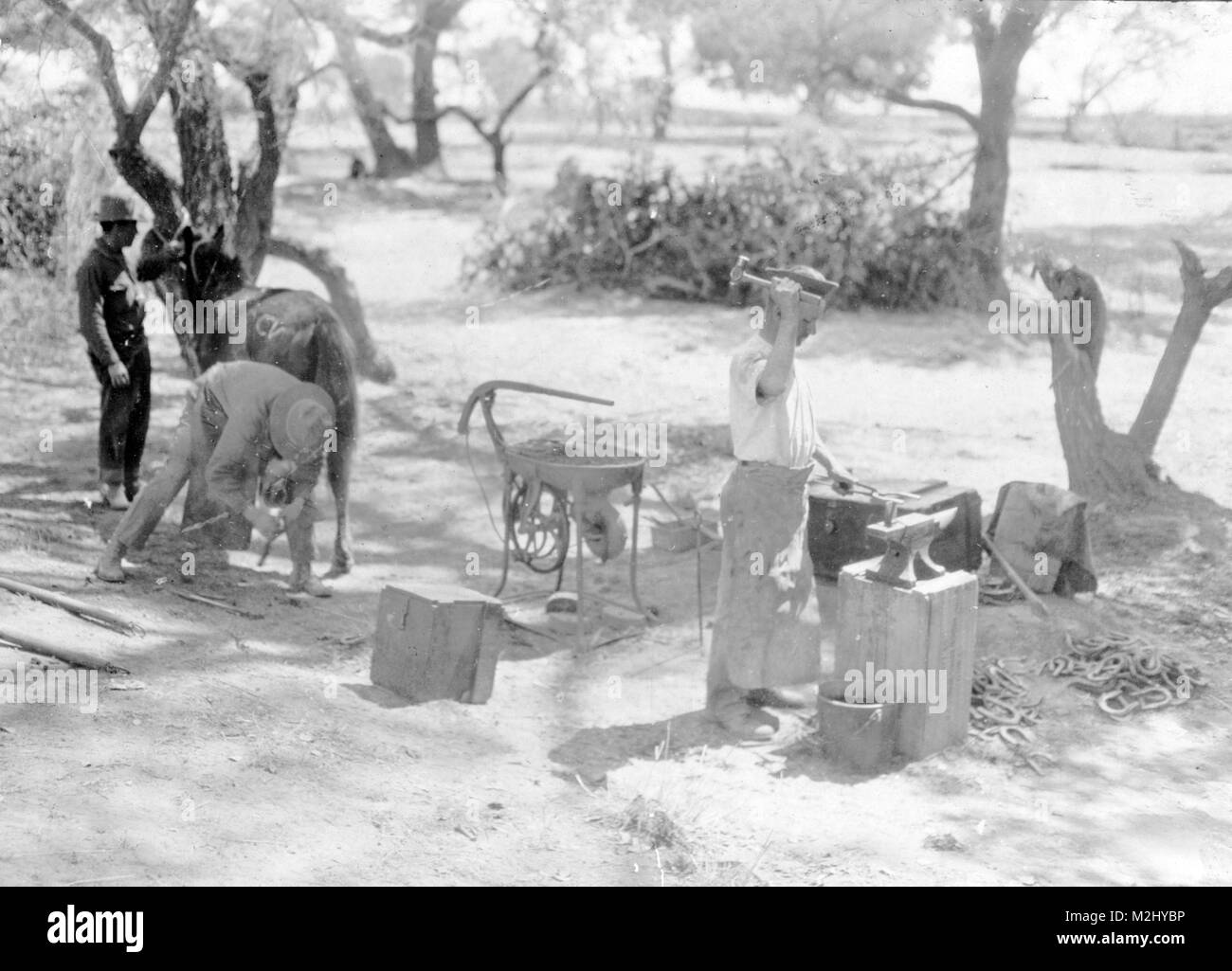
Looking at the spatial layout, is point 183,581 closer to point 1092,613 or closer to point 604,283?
point 1092,613

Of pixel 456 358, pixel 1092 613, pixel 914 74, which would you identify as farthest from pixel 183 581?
pixel 914 74

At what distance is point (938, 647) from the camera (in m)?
5.95

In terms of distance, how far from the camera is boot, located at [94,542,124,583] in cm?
719

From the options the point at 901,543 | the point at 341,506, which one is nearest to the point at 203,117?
the point at 341,506

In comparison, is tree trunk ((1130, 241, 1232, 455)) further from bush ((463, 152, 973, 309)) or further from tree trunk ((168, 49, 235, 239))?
bush ((463, 152, 973, 309))

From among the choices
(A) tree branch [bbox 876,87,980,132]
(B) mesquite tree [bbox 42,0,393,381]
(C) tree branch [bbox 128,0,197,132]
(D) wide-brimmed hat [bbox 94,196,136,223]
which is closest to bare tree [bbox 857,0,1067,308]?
(A) tree branch [bbox 876,87,980,132]

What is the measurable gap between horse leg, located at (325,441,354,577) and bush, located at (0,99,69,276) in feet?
11.0

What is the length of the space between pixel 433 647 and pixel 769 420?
5.73 feet

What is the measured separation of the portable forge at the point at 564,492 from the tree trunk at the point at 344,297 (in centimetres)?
425

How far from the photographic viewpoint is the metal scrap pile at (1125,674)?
260 inches

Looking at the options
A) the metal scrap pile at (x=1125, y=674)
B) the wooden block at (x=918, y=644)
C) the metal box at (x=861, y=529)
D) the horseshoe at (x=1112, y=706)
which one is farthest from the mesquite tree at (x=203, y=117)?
the horseshoe at (x=1112, y=706)

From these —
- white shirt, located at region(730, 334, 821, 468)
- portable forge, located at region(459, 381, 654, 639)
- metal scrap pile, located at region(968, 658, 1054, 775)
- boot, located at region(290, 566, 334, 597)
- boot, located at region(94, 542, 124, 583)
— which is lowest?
metal scrap pile, located at region(968, 658, 1054, 775)

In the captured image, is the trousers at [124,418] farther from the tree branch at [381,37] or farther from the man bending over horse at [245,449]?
the tree branch at [381,37]

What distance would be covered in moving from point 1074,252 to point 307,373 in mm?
13474
